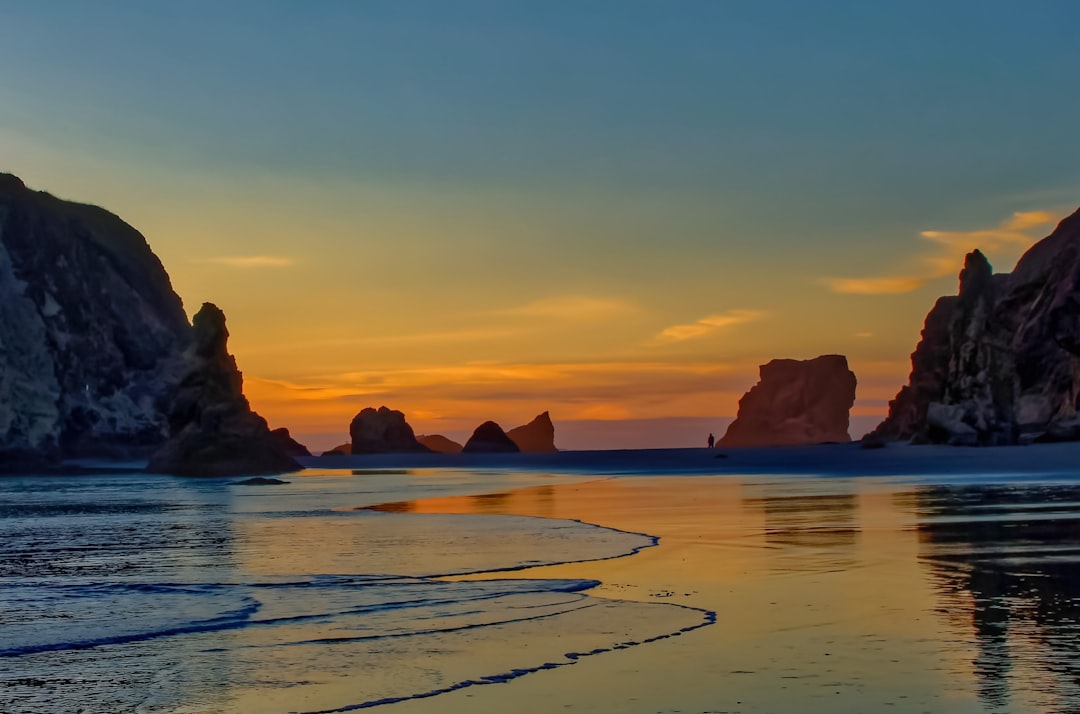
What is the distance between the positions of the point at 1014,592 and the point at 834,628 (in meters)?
3.55

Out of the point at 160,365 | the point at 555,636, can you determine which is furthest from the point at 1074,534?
the point at 160,365

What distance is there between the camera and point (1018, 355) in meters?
88.6

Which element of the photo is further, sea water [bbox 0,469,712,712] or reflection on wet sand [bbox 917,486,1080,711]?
sea water [bbox 0,469,712,712]

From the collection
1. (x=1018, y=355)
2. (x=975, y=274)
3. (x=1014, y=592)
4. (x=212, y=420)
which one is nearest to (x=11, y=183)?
(x=212, y=420)

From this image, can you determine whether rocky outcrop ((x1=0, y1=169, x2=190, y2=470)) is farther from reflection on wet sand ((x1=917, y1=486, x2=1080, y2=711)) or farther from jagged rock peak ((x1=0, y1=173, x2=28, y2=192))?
reflection on wet sand ((x1=917, y1=486, x2=1080, y2=711))

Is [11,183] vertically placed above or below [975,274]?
above

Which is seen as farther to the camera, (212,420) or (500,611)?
(212,420)

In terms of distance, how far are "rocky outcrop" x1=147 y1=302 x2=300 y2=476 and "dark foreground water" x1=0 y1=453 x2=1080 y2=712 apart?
7149 centimetres

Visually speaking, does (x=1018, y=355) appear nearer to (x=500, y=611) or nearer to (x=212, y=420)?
(x=212, y=420)

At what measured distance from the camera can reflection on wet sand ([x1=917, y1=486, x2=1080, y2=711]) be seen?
32.9ft

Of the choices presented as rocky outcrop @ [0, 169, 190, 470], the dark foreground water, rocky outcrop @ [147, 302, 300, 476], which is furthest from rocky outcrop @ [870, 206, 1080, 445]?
rocky outcrop @ [0, 169, 190, 470]

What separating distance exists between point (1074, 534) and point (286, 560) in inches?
613

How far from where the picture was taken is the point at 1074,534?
22.3m

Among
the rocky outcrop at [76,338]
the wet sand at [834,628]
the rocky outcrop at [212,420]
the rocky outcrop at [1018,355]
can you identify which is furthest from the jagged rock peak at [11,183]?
the wet sand at [834,628]
